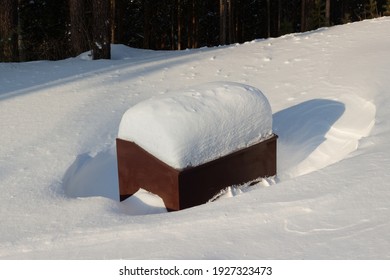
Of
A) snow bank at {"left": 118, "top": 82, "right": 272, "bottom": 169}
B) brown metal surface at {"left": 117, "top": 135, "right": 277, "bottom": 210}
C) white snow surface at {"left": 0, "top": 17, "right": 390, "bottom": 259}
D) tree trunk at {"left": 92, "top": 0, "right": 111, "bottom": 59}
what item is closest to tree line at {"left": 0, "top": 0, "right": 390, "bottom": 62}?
tree trunk at {"left": 92, "top": 0, "right": 111, "bottom": 59}

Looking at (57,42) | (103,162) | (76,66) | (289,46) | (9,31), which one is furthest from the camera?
(57,42)

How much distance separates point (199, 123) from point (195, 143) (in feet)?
0.56

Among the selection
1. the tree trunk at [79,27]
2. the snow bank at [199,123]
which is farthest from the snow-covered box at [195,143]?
the tree trunk at [79,27]

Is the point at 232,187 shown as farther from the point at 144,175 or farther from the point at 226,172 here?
the point at 144,175

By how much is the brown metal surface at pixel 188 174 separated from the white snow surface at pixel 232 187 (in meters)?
0.11

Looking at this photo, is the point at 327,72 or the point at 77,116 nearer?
the point at 77,116

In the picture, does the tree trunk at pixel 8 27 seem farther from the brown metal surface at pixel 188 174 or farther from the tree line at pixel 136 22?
the brown metal surface at pixel 188 174

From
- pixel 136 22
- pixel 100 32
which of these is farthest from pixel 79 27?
pixel 136 22

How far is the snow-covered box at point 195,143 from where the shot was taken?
13.1ft

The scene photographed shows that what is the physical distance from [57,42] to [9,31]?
1.18m

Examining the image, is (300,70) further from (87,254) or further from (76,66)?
(87,254)

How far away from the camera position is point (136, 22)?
23.3 metres

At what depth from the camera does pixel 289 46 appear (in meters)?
8.23
